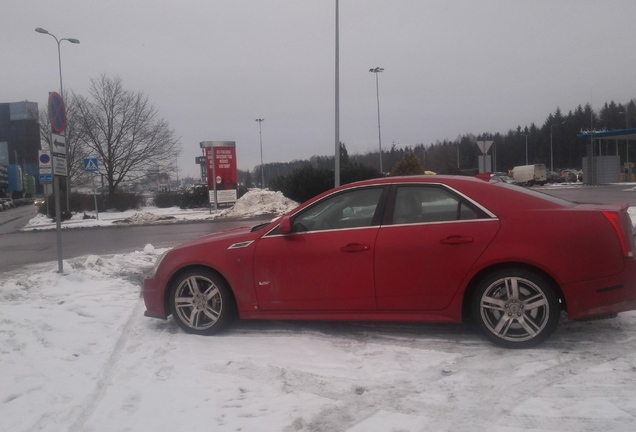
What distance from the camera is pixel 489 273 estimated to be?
4941 mm

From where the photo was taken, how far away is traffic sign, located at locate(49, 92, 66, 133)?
29.8 ft

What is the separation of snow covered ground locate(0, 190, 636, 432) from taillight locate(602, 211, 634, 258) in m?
0.81

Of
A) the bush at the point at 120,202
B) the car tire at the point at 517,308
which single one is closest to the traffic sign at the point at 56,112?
the car tire at the point at 517,308

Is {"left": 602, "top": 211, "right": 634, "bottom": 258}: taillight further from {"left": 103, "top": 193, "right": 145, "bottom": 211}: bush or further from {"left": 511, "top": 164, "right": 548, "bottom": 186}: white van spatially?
{"left": 511, "top": 164, "right": 548, "bottom": 186}: white van

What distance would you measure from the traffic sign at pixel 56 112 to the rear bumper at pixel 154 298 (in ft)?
14.9

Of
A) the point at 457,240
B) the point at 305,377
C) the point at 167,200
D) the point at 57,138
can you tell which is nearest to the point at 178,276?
the point at 305,377

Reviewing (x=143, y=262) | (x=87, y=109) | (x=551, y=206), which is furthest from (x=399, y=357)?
(x=87, y=109)

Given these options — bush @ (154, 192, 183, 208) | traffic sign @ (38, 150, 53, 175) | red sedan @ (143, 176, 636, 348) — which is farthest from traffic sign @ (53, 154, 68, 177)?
bush @ (154, 192, 183, 208)

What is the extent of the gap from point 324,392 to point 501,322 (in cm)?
169

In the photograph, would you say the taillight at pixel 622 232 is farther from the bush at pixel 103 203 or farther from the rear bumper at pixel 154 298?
the bush at pixel 103 203

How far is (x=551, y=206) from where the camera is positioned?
16.7 ft

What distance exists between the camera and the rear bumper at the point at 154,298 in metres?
5.84

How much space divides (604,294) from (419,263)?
4.95ft

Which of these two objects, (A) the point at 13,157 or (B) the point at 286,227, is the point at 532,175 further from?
(A) the point at 13,157
